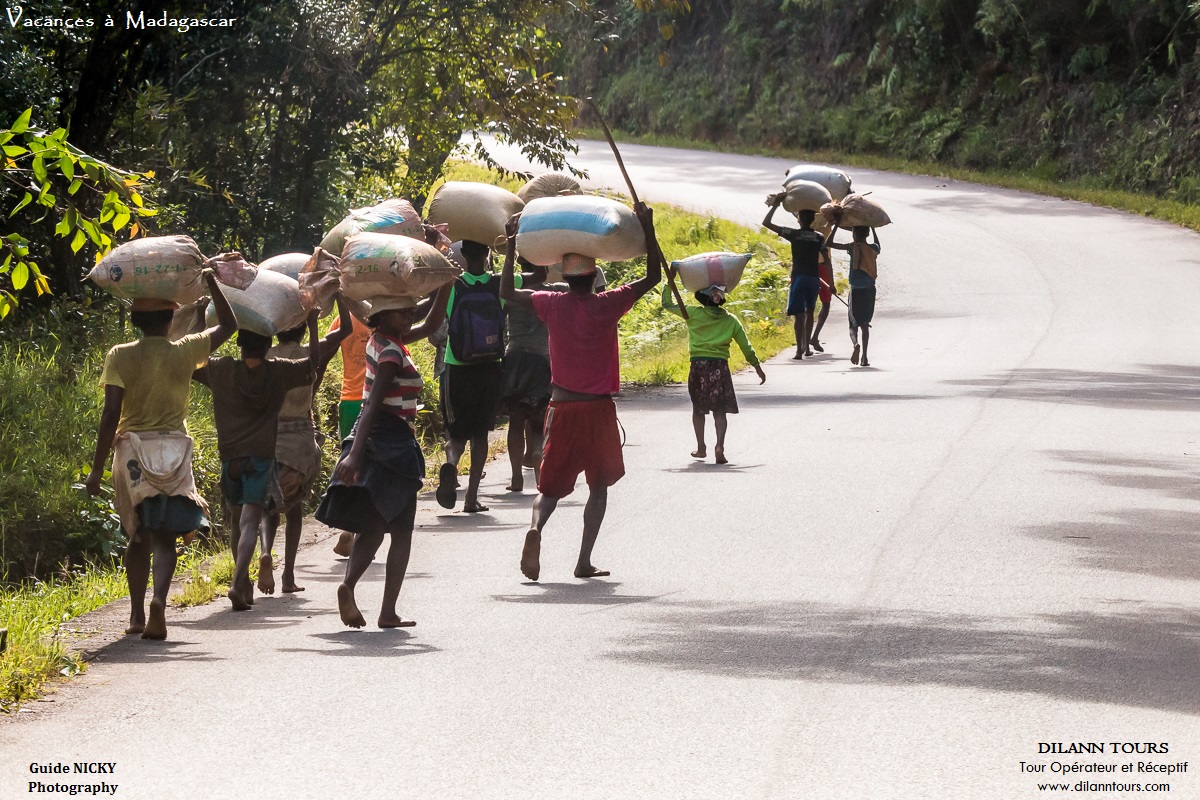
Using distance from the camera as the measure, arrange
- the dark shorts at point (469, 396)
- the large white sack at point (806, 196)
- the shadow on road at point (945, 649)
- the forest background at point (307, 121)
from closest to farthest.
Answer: the shadow on road at point (945, 649) → the dark shorts at point (469, 396) → the forest background at point (307, 121) → the large white sack at point (806, 196)

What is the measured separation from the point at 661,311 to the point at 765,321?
2698 mm

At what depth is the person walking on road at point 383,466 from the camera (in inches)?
291

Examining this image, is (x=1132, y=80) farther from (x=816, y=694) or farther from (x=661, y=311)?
(x=816, y=694)

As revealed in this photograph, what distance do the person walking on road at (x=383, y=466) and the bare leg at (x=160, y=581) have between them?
700mm

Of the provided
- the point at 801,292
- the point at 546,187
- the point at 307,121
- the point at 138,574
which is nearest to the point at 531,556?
the point at 138,574

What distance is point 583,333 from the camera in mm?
8508

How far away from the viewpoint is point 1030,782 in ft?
17.5

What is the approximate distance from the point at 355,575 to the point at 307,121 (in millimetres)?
11774

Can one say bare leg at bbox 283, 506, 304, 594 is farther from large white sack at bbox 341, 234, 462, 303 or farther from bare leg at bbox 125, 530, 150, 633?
large white sack at bbox 341, 234, 462, 303

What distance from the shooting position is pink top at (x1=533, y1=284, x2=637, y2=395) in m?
8.48

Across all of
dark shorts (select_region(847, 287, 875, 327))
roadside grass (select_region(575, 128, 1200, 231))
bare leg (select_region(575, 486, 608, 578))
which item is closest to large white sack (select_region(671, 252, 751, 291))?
bare leg (select_region(575, 486, 608, 578))

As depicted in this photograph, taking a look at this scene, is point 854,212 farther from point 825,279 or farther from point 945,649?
point 945,649

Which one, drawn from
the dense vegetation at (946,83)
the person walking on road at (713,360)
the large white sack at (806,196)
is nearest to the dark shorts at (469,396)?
the person walking on road at (713,360)

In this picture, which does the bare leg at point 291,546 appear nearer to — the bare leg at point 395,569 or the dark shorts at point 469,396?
the bare leg at point 395,569
